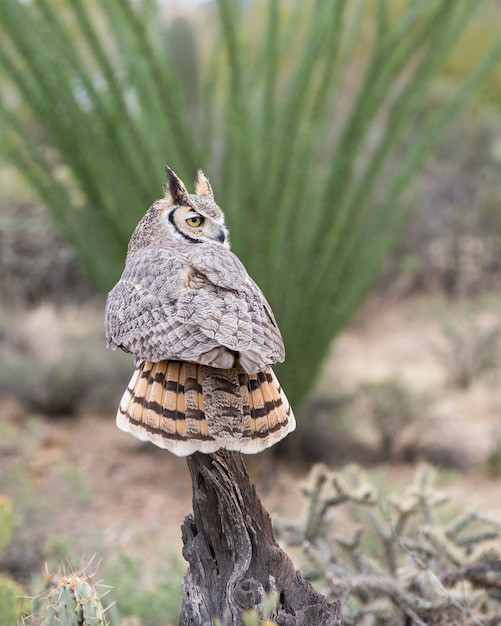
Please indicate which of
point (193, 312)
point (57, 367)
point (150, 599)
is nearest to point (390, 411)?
point (57, 367)

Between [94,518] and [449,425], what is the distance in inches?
161

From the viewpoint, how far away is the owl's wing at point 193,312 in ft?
6.84

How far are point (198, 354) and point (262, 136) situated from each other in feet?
13.6

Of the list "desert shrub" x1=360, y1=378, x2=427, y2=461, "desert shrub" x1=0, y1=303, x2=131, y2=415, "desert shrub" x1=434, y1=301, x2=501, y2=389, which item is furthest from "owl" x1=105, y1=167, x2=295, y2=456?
"desert shrub" x1=434, y1=301, x2=501, y2=389

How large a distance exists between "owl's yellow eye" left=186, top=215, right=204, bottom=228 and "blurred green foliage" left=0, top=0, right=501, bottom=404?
119 inches

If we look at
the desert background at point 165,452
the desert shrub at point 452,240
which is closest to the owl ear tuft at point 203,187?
the desert background at point 165,452

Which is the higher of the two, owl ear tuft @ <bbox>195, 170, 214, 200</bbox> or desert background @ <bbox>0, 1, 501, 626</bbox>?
desert background @ <bbox>0, 1, 501, 626</bbox>

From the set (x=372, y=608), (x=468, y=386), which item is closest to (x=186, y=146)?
(x=372, y=608)

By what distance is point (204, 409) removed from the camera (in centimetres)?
210

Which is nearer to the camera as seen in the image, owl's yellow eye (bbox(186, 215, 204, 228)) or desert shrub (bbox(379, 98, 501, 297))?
owl's yellow eye (bbox(186, 215, 204, 228))

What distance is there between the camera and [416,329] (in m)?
12.7

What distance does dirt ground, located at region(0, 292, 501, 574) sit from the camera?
21.1 feet

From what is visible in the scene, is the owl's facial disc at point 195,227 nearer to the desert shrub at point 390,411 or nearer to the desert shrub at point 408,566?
the desert shrub at point 408,566

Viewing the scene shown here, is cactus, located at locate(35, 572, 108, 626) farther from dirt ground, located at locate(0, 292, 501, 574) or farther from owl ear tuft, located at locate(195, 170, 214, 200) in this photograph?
dirt ground, located at locate(0, 292, 501, 574)
